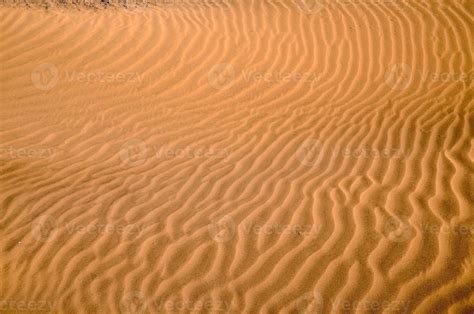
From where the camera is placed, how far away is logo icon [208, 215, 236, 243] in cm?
368

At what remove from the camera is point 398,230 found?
3.52 m

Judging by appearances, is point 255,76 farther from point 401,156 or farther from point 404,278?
point 404,278

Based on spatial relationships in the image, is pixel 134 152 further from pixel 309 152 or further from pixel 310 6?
pixel 310 6

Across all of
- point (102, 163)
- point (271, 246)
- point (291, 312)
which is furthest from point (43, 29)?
point (291, 312)

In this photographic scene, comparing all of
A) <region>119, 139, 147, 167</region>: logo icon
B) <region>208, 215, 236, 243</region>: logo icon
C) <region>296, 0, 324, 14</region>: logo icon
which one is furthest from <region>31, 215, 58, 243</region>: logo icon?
<region>296, 0, 324, 14</region>: logo icon

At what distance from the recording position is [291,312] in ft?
9.74

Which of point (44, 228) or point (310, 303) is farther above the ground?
point (44, 228)

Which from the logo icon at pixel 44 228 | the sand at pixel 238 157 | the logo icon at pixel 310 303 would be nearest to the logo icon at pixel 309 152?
the sand at pixel 238 157

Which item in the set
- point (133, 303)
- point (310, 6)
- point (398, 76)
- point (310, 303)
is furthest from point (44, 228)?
point (310, 6)

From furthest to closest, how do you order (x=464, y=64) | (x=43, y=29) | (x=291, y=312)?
(x=43, y=29) → (x=464, y=64) → (x=291, y=312)

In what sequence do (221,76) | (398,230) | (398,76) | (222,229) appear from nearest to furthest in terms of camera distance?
(398,230), (222,229), (398,76), (221,76)

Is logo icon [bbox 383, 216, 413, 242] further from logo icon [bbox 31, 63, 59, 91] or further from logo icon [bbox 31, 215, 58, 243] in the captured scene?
logo icon [bbox 31, 63, 59, 91]

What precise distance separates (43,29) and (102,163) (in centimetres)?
Result: 374

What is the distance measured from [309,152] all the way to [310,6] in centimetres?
442
